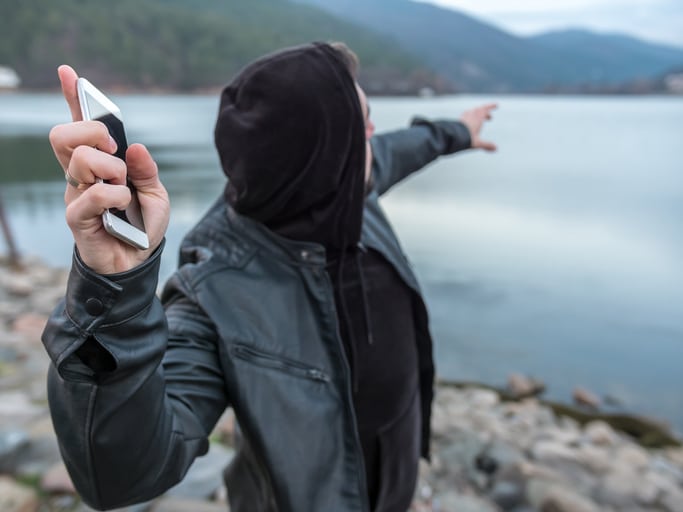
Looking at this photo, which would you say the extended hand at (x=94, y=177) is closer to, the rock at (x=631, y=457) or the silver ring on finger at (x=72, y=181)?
the silver ring on finger at (x=72, y=181)

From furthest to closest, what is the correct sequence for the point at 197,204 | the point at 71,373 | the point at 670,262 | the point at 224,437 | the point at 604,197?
the point at 604,197 < the point at 197,204 < the point at 670,262 < the point at 224,437 < the point at 71,373

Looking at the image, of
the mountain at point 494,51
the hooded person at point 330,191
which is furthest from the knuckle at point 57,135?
the mountain at point 494,51

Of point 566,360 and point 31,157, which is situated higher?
point 566,360

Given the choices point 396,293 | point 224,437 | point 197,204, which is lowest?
point 197,204

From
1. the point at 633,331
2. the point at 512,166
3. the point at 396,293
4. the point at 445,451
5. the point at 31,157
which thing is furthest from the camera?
the point at 31,157

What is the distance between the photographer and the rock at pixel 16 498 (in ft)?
7.86

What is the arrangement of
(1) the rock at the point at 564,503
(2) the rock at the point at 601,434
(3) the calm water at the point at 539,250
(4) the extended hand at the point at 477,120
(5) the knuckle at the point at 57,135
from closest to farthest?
(5) the knuckle at the point at 57,135
(4) the extended hand at the point at 477,120
(1) the rock at the point at 564,503
(2) the rock at the point at 601,434
(3) the calm water at the point at 539,250

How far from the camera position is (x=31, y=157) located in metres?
26.9

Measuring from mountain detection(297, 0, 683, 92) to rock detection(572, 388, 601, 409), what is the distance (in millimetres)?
114286

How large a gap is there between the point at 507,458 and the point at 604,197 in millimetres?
15395

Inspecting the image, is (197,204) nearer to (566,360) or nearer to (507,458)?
(566,360)

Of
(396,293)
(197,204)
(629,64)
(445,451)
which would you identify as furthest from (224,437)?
(629,64)

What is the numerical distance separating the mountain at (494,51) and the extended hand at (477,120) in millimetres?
118001

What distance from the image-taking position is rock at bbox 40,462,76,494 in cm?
255
